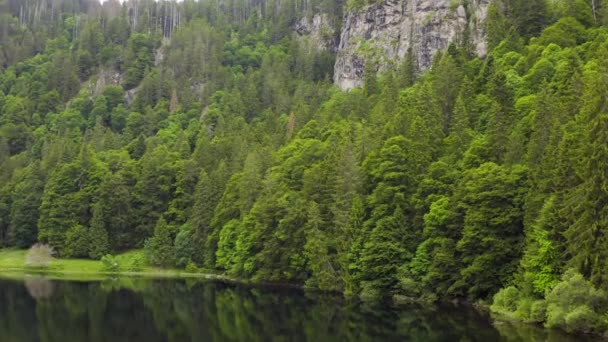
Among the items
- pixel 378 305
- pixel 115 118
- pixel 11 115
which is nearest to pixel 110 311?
pixel 378 305

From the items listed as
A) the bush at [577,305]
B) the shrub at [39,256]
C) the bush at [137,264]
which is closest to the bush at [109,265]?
the bush at [137,264]

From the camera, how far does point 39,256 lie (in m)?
119

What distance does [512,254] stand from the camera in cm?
6297

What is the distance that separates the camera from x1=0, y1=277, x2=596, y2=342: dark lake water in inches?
1864

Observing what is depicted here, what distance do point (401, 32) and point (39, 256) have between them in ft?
311

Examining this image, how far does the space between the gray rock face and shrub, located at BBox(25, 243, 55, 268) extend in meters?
80.8

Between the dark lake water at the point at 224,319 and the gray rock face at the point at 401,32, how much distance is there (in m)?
78.1

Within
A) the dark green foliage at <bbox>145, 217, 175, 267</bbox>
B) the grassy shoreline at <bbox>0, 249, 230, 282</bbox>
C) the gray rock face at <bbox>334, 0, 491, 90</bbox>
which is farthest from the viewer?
the gray rock face at <bbox>334, 0, 491, 90</bbox>

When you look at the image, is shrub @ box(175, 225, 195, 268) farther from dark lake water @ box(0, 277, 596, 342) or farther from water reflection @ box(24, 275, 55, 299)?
dark lake water @ box(0, 277, 596, 342)

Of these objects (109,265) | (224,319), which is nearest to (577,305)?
(224,319)

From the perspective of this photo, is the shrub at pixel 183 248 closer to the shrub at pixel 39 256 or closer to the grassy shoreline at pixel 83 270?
the grassy shoreline at pixel 83 270

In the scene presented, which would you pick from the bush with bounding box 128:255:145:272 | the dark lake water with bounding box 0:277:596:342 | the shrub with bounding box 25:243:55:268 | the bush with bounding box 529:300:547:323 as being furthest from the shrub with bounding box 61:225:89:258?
the bush with bounding box 529:300:547:323

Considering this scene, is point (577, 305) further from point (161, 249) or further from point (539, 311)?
point (161, 249)

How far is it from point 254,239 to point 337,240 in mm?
17314
